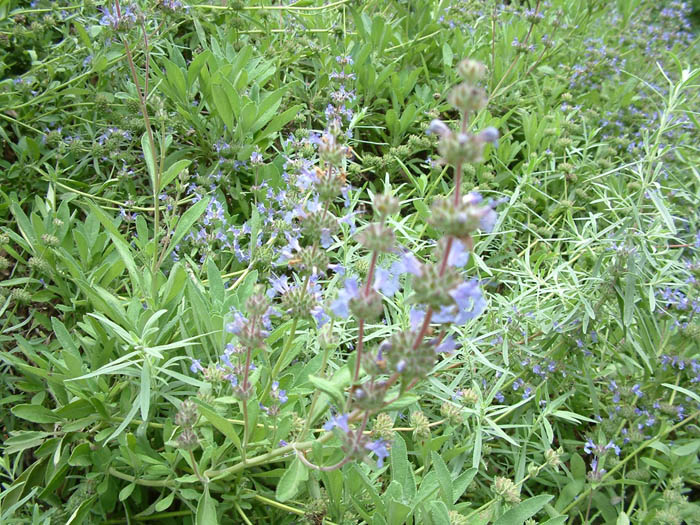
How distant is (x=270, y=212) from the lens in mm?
2244

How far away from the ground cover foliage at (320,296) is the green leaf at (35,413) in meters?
0.06

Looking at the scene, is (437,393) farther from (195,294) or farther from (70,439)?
(70,439)

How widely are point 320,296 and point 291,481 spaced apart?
1.50 feet

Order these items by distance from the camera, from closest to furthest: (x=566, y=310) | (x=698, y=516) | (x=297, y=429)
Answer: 1. (x=297, y=429)
2. (x=698, y=516)
3. (x=566, y=310)

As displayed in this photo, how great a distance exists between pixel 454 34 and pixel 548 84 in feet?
2.21

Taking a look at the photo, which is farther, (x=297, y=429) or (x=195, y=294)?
(x=195, y=294)

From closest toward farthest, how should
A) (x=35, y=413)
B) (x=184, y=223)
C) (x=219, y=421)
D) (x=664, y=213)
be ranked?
(x=219, y=421) < (x=35, y=413) < (x=184, y=223) < (x=664, y=213)

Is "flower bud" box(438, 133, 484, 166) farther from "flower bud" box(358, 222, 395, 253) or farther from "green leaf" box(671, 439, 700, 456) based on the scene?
"green leaf" box(671, 439, 700, 456)

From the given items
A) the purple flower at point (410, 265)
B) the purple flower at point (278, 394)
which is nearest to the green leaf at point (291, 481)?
the purple flower at point (278, 394)

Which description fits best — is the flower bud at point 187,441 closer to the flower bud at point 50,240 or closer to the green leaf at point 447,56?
the flower bud at point 50,240

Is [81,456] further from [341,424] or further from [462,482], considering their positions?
[462,482]

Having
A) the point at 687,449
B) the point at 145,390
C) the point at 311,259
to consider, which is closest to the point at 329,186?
the point at 311,259

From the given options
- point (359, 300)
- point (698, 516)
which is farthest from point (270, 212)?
point (698, 516)

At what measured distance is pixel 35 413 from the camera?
1732mm
